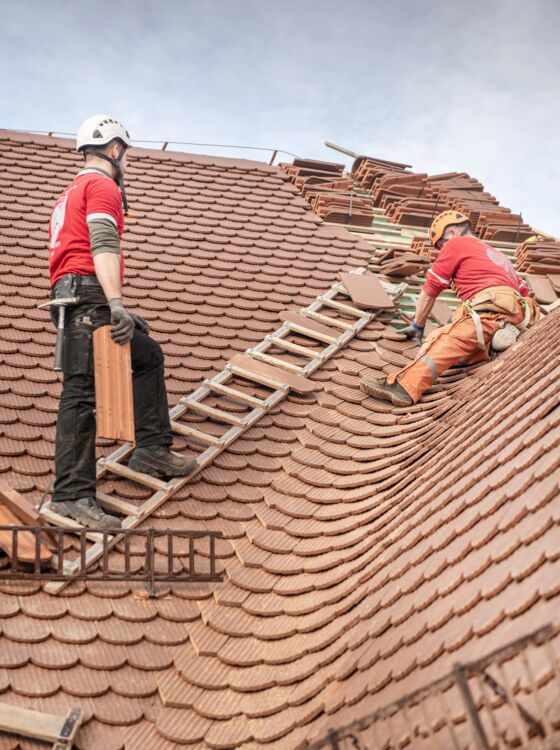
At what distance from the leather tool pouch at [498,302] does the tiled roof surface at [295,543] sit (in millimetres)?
241

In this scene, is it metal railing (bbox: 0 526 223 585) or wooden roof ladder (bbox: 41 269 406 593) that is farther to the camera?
wooden roof ladder (bbox: 41 269 406 593)

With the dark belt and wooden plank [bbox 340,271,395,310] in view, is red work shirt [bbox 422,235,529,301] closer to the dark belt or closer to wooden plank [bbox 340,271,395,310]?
wooden plank [bbox 340,271,395,310]

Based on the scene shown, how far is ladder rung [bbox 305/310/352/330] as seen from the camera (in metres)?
6.62

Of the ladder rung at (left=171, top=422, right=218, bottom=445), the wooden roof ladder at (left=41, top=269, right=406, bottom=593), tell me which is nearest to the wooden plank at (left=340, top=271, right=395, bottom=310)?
the wooden roof ladder at (left=41, top=269, right=406, bottom=593)

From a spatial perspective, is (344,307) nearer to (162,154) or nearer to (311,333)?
(311,333)

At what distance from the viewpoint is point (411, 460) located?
16.3 feet

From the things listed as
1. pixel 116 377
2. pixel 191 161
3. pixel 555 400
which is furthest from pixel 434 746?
pixel 191 161

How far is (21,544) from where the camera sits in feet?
13.2

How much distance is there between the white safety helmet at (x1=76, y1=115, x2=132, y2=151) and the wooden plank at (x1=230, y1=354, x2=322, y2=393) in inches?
72.4

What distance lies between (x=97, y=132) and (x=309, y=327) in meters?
2.45

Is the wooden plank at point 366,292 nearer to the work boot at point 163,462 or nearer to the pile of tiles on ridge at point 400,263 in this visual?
the pile of tiles on ridge at point 400,263

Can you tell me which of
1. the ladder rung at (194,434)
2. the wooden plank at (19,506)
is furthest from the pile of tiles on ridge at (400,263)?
the wooden plank at (19,506)

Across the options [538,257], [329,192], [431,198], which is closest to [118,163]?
[329,192]

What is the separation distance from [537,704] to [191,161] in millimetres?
7926
